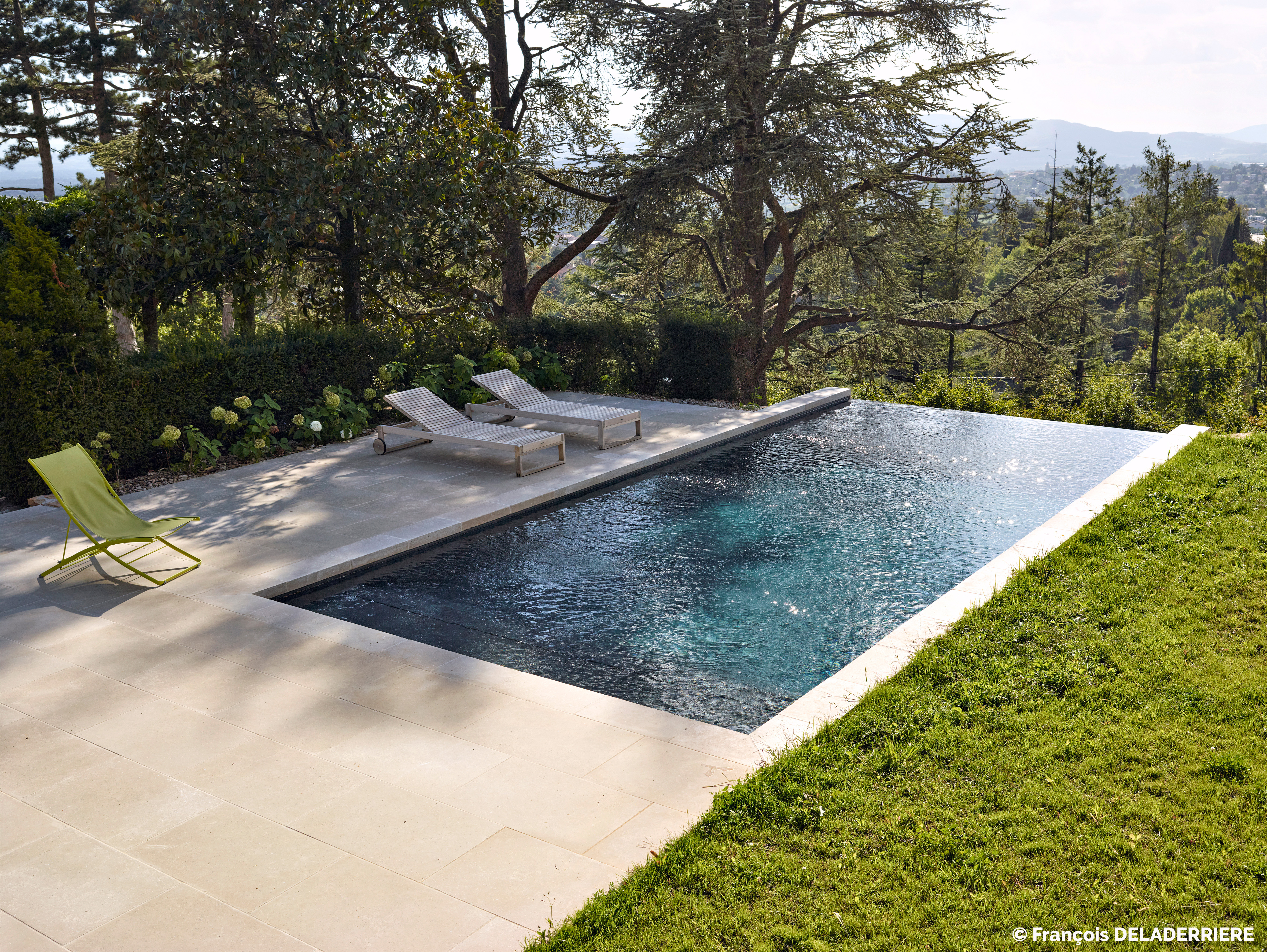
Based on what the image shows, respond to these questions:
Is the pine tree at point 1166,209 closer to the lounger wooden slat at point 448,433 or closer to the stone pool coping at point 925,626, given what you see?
the stone pool coping at point 925,626

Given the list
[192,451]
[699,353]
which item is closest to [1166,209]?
[699,353]

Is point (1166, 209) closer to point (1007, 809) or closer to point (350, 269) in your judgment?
point (350, 269)

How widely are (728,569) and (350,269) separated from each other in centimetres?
880

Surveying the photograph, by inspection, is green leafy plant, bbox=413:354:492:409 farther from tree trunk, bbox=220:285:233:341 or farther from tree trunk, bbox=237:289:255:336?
tree trunk, bbox=220:285:233:341

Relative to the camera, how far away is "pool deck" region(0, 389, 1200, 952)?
301cm

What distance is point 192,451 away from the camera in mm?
9164

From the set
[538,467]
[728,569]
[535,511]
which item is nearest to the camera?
[728,569]

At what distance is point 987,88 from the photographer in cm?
1702

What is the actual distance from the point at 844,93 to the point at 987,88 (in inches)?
132

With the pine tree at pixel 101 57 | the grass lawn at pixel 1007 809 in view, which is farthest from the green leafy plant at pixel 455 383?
the pine tree at pixel 101 57

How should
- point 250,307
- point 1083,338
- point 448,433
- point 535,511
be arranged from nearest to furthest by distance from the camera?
1. point 535,511
2. point 448,433
3. point 250,307
4. point 1083,338

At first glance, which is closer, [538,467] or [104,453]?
[104,453]

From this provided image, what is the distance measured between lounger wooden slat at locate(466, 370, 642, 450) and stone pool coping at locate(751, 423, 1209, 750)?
4.60 metres

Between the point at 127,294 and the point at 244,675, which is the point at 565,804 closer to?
the point at 244,675
